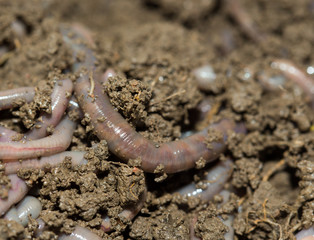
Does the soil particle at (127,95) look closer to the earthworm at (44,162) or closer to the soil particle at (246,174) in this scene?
the earthworm at (44,162)

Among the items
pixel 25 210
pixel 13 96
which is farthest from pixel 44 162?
pixel 13 96

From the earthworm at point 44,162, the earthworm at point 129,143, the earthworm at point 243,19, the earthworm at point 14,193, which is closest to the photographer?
the earthworm at point 14,193

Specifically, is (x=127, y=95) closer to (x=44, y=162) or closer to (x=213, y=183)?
(x=44, y=162)

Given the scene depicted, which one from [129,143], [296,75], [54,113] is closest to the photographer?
[129,143]

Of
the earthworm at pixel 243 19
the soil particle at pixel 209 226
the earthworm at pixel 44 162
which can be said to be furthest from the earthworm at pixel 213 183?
the earthworm at pixel 243 19

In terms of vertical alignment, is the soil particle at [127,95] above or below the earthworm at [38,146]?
above

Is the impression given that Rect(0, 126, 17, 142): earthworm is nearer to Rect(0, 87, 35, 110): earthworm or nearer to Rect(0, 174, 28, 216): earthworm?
Rect(0, 87, 35, 110): earthworm
